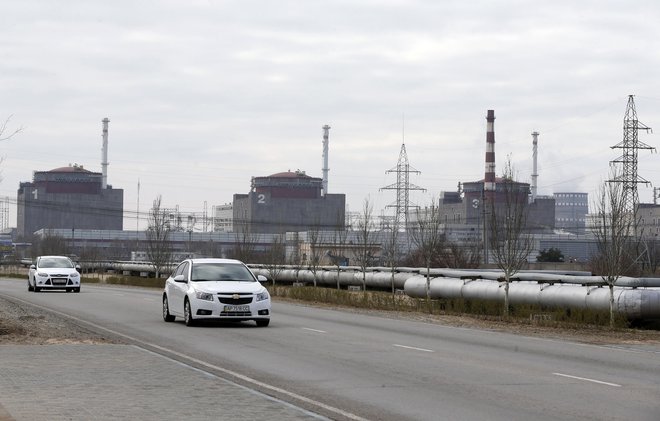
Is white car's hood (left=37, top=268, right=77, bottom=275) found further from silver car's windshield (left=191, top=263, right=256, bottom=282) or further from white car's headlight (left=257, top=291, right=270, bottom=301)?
white car's headlight (left=257, top=291, right=270, bottom=301)

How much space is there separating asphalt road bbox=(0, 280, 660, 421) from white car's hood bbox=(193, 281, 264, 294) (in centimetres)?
91

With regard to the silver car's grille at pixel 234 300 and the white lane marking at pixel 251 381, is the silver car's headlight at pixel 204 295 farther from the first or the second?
the white lane marking at pixel 251 381

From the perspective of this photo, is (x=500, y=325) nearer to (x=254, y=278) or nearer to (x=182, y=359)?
(x=254, y=278)

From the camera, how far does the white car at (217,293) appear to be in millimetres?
24781

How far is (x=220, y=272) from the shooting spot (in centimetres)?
2617

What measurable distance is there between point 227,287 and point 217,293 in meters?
0.38

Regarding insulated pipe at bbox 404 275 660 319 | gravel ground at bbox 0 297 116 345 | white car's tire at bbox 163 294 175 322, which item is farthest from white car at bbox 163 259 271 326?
insulated pipe at bbox 404 275 660 319

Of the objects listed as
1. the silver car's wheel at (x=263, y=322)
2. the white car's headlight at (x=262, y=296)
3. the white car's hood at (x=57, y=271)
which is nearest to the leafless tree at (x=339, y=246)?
the white car's hood at (x=57, y=271)

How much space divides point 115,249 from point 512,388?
561 ft

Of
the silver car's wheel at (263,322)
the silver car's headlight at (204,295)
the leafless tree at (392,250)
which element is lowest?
the silver car's wheel at (263,322)

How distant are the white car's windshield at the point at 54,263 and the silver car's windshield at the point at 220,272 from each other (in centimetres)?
2390

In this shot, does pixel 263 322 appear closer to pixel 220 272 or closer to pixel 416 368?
pixel 220 272

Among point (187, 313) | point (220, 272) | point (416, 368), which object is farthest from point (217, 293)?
point (416, 368)

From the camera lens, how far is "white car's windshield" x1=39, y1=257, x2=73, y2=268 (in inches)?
1912
